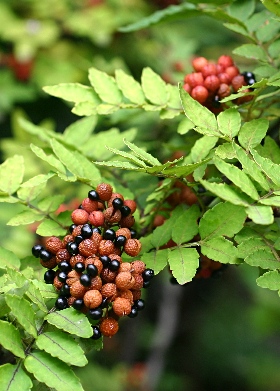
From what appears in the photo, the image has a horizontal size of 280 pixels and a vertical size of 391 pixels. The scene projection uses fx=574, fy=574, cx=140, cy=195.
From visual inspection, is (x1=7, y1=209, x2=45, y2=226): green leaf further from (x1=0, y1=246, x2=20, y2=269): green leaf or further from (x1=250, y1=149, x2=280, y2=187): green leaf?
(x1=250, y1=149, x2=280, y2=187): green leaf

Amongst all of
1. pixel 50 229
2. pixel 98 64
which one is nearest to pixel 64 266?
pixel 50 229

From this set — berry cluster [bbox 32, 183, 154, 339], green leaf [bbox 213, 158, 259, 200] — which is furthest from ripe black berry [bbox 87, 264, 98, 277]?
green leaf [bbox 213, 158, 259, 200]

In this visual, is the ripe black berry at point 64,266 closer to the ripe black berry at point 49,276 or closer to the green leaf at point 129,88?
the ripe black berry at point 49,276

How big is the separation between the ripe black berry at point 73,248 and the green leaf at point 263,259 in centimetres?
39

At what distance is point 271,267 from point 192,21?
283cm

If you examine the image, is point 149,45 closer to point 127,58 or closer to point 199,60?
point 127,58

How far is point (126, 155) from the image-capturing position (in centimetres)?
125

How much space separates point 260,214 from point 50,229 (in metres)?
0.61

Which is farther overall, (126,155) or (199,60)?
(199,60)

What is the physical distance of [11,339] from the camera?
1.23 metres

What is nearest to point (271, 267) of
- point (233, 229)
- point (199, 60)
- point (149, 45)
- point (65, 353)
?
point (233, 229)

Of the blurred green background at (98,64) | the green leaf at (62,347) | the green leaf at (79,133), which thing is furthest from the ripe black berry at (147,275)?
the blurred green background at (98,64)

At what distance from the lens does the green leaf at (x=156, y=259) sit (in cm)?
142

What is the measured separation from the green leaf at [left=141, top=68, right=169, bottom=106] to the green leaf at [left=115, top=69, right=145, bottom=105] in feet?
0.10
